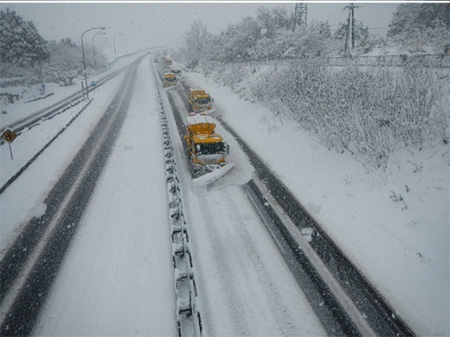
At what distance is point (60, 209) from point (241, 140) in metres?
10.6

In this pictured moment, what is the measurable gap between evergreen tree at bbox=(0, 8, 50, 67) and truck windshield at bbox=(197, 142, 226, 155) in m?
48.3

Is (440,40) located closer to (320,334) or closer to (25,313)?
(320,334)

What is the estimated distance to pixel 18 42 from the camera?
44.7 meters

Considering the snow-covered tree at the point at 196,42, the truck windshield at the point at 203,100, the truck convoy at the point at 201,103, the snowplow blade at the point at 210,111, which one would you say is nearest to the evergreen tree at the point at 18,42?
the snow-covered tree at the point at 196,42

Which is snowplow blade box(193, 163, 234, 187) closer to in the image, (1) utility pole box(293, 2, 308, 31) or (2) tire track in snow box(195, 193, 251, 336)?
(2) tire track in snow box(195, 193, 251, 336)

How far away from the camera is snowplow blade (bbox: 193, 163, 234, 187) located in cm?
1196

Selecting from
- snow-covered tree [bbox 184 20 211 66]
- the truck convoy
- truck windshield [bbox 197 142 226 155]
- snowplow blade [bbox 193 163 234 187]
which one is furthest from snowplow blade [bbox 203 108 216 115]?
snow-covered tree [bbox 184 20 211 66]

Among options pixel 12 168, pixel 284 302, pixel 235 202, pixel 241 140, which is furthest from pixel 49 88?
pixel 284 302

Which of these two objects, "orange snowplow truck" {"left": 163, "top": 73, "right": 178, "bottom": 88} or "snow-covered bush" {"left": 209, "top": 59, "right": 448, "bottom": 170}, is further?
"orange snowplow truck" {"left": 163, "top": 73, "right": 178, "bottom": 88}

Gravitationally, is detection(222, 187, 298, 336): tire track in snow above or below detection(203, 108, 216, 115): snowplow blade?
below

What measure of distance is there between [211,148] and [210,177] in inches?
62.0

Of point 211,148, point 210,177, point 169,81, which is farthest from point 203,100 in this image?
point 169,81

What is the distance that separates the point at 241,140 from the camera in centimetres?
1739

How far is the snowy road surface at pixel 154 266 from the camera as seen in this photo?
5.94 meters
